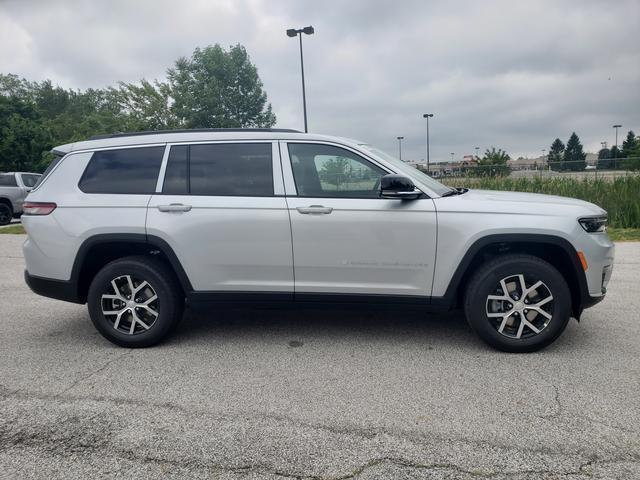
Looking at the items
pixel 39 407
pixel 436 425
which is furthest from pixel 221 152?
pixel 436 425

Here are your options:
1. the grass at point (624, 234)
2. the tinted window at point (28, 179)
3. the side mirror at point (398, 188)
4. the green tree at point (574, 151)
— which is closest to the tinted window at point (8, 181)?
the tinted window at point (28, 179)

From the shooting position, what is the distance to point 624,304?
5.21 metres

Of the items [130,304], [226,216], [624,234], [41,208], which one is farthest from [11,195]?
[624,234]

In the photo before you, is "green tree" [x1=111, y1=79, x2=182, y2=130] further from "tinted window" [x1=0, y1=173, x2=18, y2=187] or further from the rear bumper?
the rear bumper

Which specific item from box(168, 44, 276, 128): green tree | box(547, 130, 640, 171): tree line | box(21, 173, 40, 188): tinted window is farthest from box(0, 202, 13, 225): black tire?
box(168, 44, 276, 128): green tree

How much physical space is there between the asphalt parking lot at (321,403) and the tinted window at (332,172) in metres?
1.33

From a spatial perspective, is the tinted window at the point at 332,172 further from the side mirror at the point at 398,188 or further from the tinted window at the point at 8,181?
the tinted window at the point at 8,181

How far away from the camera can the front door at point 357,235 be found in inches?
150

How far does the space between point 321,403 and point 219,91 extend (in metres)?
47.7

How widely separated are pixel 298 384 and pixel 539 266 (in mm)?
2066

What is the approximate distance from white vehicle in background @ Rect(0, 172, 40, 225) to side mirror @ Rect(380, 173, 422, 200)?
15412 mm

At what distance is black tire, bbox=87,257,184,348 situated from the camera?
13.2 feet

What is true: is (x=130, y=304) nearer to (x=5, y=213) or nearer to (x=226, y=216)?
(x=226, y=216)

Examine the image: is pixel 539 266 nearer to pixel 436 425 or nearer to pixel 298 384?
pixel 436 425
